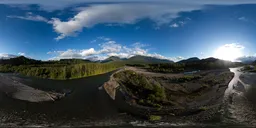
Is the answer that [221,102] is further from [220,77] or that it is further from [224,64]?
[224,64]

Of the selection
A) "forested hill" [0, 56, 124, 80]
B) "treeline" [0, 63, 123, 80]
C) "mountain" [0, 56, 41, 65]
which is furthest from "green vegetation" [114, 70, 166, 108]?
"mountain" [0, 56, 41, 65]

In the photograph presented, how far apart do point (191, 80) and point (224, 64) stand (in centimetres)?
298

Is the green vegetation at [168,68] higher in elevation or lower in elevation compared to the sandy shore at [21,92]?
higher

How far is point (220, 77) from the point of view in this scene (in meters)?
10.9

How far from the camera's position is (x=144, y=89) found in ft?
30.6

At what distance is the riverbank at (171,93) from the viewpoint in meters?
8.45

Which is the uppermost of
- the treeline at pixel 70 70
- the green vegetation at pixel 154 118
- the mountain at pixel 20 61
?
the mountain at pixel 20 61

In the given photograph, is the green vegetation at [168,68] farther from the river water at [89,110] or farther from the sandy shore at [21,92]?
the sandy shore at [21,92]

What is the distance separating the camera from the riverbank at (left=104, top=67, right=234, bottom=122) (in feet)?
27.7

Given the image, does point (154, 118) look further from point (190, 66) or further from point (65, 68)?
point (65, 68)

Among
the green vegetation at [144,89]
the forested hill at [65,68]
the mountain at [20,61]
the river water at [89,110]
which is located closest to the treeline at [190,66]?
the green vegetation at [144,89]

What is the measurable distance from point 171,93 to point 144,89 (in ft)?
4.45

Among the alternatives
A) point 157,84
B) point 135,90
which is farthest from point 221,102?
point 135,90

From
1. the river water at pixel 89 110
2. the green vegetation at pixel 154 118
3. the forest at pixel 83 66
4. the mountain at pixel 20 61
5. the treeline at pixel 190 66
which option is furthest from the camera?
the mountain at pixel 20 61
